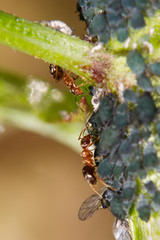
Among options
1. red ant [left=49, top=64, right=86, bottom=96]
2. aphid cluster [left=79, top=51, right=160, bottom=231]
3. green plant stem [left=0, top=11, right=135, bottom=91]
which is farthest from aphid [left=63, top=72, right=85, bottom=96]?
aphid cluster [left=79, top=51, right=160, bottom=231]

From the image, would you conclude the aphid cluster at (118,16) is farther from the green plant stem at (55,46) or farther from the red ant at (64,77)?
the red ant at (64,77)

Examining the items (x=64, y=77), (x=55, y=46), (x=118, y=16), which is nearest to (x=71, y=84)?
(x=64, y=77)

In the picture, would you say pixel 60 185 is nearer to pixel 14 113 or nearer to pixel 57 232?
pixel 57 232

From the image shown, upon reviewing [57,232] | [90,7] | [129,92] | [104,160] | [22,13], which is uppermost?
[22,13]

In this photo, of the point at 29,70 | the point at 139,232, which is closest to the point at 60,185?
the point at 29,70

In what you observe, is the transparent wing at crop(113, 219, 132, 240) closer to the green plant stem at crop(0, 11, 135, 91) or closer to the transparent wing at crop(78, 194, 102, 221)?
the transparent wing at crop(78, 194, 102, 221)

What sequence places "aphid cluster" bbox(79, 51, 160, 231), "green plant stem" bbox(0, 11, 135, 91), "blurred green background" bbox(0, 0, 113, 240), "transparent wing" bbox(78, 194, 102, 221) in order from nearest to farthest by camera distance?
"aphid cluster" bbox(79, 51, 160, 231) < "green plant stem" bbox(0, 11, 135, 91) < "transparent wing" bbox(78, 194, 102, 221) < "blurred green background" bbox(0, 0, 113, 240)
